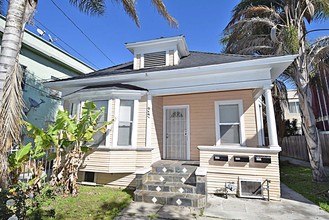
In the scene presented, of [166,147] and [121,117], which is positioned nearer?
[121,117]

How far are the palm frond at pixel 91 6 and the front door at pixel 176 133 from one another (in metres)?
4.91

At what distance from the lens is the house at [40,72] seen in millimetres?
9523

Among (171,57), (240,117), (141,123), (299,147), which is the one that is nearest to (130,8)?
(171,57)

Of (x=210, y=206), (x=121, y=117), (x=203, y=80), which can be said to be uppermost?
(x=203, y=80)

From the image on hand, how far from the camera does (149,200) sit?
494cm

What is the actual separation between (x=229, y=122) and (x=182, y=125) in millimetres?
1998

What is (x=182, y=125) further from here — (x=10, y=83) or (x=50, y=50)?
(x=50, y=50)

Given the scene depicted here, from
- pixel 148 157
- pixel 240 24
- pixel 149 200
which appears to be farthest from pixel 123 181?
pixel 240 24

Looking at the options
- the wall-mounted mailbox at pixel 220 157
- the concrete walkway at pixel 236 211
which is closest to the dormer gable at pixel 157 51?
the wall-mounted mailbox at pixel 220 157

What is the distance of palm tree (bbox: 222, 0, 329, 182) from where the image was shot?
Result: 6992mm

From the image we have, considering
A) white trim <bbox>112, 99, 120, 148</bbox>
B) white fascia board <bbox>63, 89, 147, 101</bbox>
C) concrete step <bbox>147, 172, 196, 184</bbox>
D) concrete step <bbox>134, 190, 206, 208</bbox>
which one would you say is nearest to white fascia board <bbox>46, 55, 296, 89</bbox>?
white fascia board <bbox>63, 89, 147, 101</bbox>

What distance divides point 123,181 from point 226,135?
14.2 feet

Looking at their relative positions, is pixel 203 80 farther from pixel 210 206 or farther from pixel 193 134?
pixel 210 206

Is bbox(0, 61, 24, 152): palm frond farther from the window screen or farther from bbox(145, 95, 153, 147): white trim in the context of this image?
the window screen
